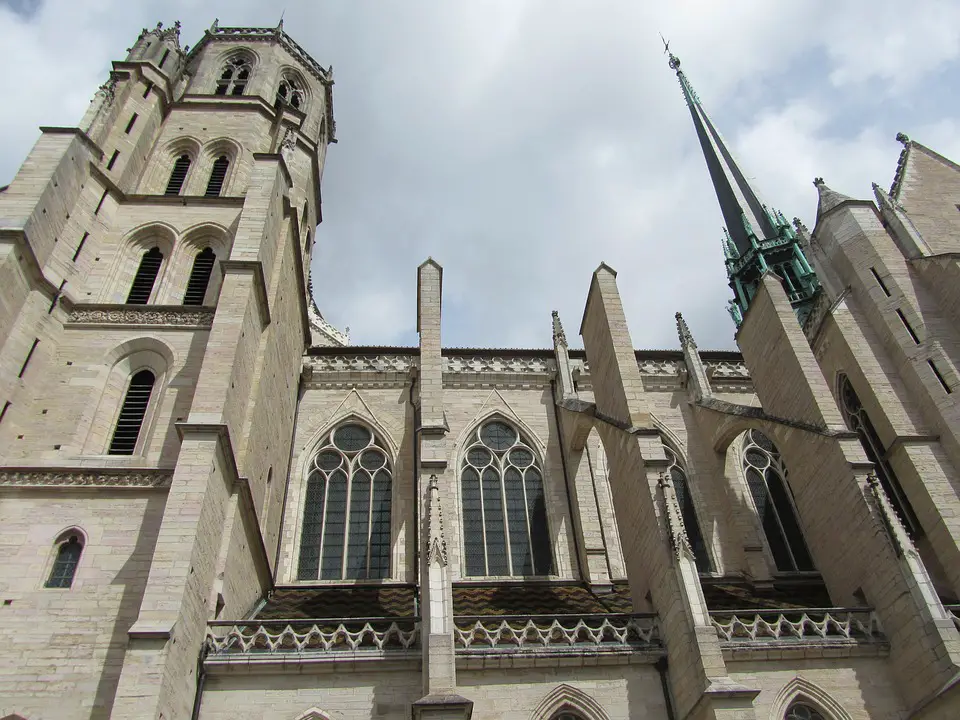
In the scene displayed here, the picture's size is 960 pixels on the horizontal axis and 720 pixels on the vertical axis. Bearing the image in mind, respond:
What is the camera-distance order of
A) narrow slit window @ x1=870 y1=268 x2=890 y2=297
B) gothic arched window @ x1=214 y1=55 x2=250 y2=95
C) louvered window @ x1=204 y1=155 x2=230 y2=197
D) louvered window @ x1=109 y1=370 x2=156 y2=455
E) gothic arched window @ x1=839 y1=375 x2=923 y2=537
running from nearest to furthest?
1. louvered window @ x1=109 y1=370 x2=156 y2=455
2. gothic arched window @ x1=839 y1=375 x2=923 y2=537
3. narrow slit window @ x1=870 y1=268 x2=890 y2=297
4. louvered window @ x1=204 y1=155 x2=230 y2=197
5. gothic arched window @ x1=214 y1=55 x2=250 y2=95

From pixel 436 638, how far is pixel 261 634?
2.54 metres

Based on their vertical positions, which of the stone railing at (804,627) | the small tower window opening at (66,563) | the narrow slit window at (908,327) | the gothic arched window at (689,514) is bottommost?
the stone railing at (804,627)

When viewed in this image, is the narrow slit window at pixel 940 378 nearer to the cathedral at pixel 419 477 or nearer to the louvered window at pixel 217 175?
the cathedral at pixel 419 477

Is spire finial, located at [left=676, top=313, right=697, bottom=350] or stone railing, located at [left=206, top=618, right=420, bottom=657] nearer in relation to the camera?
stone railing, located at [left=206, top=618, right=420, bottom=657]

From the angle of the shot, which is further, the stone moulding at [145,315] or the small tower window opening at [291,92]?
the small tower window opening at [291,92]

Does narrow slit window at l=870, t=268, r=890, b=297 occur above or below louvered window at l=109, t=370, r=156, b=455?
above

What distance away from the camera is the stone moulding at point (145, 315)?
1270cm

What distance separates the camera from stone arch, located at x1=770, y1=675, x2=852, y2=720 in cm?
973

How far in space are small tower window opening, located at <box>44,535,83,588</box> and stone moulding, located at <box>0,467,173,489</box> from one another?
79 cm

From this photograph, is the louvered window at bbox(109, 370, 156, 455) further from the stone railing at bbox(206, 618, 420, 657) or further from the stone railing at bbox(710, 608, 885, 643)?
the stone railing at bbox(710, 608, 885, 643)

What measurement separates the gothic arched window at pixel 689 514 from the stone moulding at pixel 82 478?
30.0 ft

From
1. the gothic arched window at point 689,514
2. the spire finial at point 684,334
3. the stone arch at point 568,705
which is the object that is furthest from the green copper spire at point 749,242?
the stone arch at point 568,705

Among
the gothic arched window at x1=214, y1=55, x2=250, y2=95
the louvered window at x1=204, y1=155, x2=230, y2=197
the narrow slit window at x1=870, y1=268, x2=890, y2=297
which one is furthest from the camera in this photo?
the gothic arched window at x1=214, y1=55, x2=250, y2=95

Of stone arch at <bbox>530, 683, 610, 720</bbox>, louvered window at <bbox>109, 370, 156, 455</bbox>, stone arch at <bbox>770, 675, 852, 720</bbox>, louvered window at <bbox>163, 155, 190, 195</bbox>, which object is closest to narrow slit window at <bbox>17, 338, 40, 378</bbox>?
louvered window at <bbox>109, 370, 156, 455</bbox>
